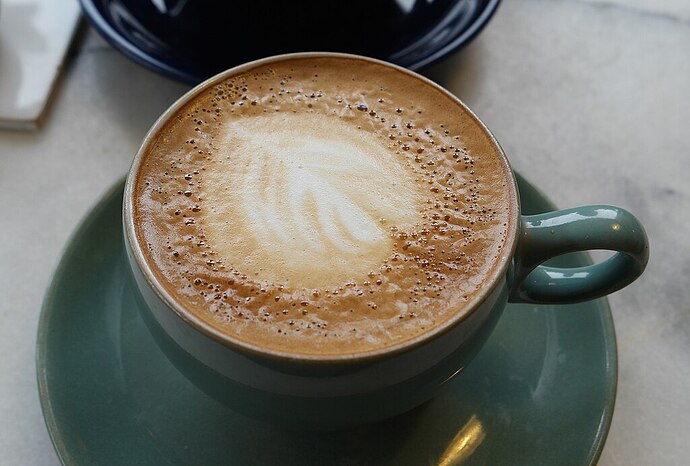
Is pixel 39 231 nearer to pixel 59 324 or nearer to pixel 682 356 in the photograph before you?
pixel 59 324

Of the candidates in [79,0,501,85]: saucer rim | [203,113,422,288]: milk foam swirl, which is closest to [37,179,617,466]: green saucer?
[203,113,422,288]: milk foam swirl

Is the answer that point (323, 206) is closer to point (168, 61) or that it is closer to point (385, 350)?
point (385, 350)

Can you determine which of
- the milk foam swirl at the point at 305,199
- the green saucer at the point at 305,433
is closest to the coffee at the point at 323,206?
the milk foam swirl at the point at 305,199

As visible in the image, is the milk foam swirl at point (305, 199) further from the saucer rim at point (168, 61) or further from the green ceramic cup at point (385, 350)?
the saucer rim at point (168, 61)

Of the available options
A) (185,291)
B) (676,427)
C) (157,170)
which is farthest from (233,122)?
(676,427)

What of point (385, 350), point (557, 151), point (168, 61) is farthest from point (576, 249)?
point (168, 61)

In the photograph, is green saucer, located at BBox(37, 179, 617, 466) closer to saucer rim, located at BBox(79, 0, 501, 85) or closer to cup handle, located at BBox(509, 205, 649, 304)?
cup handle, located at BBox(509, 205, 649, 304)
